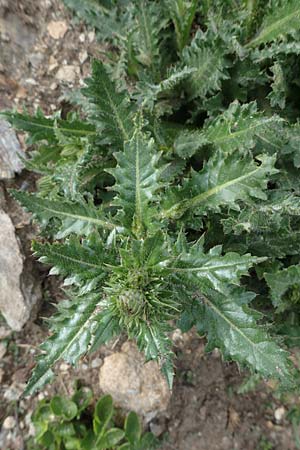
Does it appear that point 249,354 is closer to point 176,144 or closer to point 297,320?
point 297,320

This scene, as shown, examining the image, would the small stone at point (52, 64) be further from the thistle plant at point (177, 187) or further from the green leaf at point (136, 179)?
the green leaf at point (136, 179)

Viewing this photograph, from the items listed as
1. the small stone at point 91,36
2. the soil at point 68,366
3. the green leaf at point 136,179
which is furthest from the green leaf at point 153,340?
the small stone at point 91,36

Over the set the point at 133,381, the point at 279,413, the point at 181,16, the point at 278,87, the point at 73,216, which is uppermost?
the point at 181,16

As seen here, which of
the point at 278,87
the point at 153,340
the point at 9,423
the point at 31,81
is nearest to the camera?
the point at 153,340

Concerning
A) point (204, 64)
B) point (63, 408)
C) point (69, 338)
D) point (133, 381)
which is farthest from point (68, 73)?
point (63, 408)

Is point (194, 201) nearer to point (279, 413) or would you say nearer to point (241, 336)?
point (241, 336)

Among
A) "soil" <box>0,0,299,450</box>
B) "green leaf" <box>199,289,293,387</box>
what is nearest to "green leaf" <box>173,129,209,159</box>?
"green leaf" <box>199,289,293,387</box>

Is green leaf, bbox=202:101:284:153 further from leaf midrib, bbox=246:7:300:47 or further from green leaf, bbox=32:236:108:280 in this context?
green leaf, bbox=32:236:108:280
